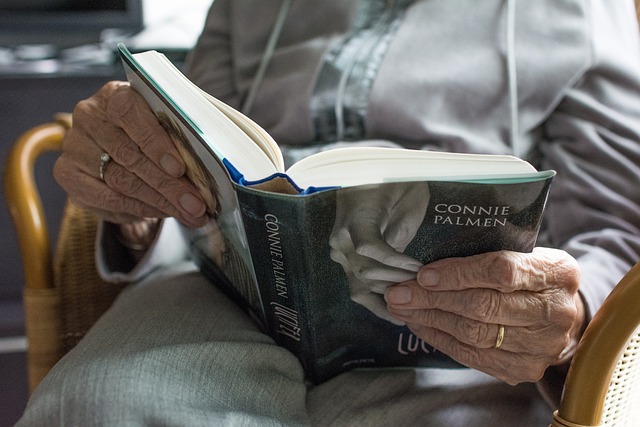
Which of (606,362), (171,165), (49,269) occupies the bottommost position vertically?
(49,269)

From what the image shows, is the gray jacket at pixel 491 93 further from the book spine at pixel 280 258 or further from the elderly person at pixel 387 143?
the book spine at pixel 280 258

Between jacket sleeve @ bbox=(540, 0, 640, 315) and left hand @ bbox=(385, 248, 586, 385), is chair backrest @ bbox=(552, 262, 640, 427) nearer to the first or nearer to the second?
left hand @ bbox=(385, 248, 586, 385)

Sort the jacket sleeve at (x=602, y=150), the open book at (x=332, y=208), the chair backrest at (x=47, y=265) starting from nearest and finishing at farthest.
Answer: the open book at (x=332, y=208) < the jacket sleeve at (x=602, y=150) < the chair backrest at (x=47, y=265)

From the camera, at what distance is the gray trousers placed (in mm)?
577

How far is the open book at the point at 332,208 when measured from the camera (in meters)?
0.52

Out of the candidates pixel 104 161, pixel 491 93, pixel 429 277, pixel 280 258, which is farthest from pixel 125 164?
pixel 491 93

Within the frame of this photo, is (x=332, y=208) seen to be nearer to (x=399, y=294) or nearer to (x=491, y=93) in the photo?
(x=399, y=294)

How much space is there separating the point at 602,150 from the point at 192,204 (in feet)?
1.59

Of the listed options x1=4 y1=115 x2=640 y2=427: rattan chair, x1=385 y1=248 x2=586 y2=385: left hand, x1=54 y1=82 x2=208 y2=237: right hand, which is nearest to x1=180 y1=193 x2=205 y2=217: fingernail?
x1=54 y1=82 x2=208 y2=237: right hand

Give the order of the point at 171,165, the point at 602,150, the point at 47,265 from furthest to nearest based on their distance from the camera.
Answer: the point at 47,265, the point at 602,150, the point at 171,165

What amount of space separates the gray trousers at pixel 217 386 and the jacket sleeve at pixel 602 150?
20 centimetres

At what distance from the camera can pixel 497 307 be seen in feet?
1.91

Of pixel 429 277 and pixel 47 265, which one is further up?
pixel 429 277

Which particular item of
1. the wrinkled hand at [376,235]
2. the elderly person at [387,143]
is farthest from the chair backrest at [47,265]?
the wrinkled hand at [376,235]
